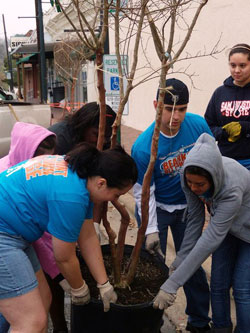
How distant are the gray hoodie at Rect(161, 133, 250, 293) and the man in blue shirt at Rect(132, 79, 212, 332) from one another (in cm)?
33

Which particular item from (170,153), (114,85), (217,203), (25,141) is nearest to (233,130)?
(170,153)

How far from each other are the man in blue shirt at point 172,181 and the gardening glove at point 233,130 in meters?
0.53

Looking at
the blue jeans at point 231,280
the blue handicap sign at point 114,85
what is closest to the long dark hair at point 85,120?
the blue jeans at point 231,280

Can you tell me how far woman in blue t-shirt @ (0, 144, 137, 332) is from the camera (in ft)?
5.82

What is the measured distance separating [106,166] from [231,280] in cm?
115

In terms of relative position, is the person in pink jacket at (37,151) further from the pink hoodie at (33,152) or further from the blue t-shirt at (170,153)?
the blue t-shirt at (170,153)

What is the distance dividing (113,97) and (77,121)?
8.99 ft

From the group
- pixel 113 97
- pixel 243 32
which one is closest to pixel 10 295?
pixel 113 97

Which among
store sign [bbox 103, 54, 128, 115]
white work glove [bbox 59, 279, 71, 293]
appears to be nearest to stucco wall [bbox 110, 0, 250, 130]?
store sign [bbox 103, 54, 128, 115]

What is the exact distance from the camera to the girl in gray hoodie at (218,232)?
2.01m

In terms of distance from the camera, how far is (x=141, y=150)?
253 cm

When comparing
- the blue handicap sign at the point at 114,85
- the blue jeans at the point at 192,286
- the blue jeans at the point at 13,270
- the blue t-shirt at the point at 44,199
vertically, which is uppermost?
the blue handicap sign at the point at 114,85

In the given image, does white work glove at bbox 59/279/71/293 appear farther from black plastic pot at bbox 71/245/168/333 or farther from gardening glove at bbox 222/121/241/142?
gardening glove at bbox 222/121/241/142

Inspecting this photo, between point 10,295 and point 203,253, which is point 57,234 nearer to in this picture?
point 10,295
